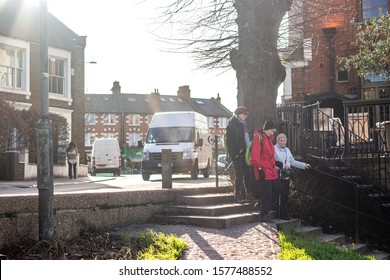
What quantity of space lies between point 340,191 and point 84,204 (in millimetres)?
4899

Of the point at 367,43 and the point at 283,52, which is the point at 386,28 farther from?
the point at 283,52

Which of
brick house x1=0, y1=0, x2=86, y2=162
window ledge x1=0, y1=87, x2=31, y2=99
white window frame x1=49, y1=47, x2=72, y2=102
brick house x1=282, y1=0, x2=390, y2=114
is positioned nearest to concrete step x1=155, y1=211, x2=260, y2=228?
brick house x1=282, y1=0, x2=390, y2=114

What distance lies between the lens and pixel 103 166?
22.3 meters

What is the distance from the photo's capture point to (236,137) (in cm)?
787

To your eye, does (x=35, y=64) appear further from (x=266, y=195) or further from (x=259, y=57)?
(x=266, y=195)

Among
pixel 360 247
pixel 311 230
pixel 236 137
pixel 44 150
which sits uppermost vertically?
pixel 236 137

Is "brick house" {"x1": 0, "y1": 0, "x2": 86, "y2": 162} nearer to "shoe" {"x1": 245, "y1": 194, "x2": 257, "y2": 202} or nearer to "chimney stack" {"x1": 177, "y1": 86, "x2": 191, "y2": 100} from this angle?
"chimney stack" {"x1": 177, "y1": 86, "x2": 191, "y2": 100}

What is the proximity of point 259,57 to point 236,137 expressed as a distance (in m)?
1.59

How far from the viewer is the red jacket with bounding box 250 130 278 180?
7.30 meters

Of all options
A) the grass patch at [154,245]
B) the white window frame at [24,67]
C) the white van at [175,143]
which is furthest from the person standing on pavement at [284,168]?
the white window frame at [24,67]

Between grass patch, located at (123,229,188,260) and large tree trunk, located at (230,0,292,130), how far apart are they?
3704mm

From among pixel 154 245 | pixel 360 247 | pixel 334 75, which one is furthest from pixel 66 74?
pixel 154 245
